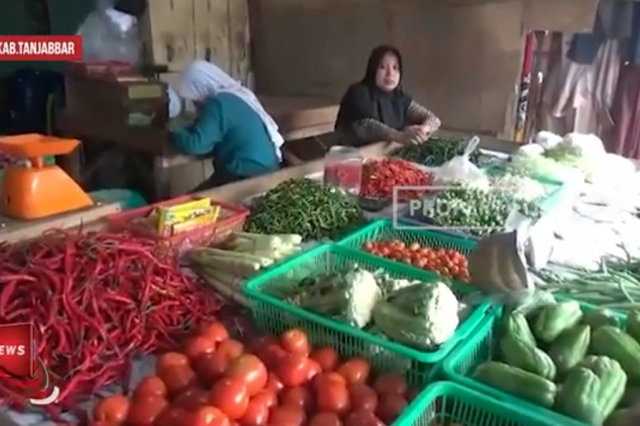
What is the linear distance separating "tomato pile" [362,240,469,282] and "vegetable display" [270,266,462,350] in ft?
0.65

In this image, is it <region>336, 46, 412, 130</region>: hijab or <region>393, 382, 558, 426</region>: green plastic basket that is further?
<region>336, 46, 412, 130</region>: hijab

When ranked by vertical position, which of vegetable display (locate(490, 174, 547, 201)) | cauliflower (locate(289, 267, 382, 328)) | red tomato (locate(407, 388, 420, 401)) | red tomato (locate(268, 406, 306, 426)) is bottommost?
red tomato (locate(407, 388, 420, 401))

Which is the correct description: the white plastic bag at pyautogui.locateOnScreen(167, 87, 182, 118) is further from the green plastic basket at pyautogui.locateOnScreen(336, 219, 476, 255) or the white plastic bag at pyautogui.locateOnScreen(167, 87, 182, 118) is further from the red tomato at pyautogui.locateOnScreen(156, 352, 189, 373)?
the red tomato at pyautogui.locateOnScreen(156, 352, 189, 373)

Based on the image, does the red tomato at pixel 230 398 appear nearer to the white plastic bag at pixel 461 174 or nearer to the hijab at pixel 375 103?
the white plastic bag at pixel 461 174

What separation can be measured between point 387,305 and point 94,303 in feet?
1.98

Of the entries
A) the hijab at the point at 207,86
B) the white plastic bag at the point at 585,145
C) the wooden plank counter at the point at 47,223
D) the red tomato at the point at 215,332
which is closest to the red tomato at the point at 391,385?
the red tomato at the point at 215,332

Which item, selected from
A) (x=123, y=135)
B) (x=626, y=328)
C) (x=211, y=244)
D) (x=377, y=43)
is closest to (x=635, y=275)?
(x=626, y=328)

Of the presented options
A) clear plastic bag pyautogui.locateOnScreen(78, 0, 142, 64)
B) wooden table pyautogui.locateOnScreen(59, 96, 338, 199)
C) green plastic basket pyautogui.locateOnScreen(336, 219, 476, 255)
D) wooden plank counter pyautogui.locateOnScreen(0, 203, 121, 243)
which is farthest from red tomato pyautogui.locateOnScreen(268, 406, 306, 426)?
clear plastic bag pyautogui.locateOnScreen(78, 0, 142, 64)

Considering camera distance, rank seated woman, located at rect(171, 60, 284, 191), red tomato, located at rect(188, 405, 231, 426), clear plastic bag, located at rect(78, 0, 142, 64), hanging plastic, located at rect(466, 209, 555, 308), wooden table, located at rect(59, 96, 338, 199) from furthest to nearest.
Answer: clear plastic bag, located at rect(78, 0, 142, 64), wooden table, located at rect(59, 96, 338, 199), seated woman, located at rect(171, 60, 284, 191), hanging plastic, located at rect(466, 209, 555, 308), red tomato, located at rect(188, 405, 231, 426)

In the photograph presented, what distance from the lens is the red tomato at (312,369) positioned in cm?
130

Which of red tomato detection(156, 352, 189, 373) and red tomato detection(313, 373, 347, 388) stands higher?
red tomato detection(156, 352, 189, 373)

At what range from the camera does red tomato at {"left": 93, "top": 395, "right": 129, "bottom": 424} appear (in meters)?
1.17

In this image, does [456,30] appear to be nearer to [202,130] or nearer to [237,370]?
[202,130]

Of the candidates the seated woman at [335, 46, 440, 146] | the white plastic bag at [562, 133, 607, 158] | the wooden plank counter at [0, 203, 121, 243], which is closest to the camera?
the wooden plank counter at [0, 203, 121, 243]
